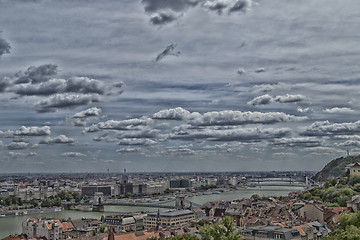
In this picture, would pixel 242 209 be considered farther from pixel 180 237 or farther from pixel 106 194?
pixel 106 194

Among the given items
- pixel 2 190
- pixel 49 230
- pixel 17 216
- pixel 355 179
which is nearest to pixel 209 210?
pixel 355 179

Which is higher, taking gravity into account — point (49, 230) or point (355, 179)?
point (355, 179)

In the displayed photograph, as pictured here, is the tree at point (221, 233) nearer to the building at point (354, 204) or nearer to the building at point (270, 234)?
the building at point (270, 234)

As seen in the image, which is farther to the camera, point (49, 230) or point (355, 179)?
point (355, 179)

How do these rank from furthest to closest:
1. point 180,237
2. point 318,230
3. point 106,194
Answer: point 106,194, point 318,230, point 180,237

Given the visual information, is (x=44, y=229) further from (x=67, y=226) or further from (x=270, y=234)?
(x=270, y=234)

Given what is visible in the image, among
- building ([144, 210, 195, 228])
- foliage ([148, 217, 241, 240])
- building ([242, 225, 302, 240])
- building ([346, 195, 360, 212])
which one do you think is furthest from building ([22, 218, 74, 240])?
building ([346, 195, 360, 212])

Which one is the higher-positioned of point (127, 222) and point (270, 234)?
point (270, 234)

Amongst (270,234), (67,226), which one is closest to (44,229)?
(67,226)
